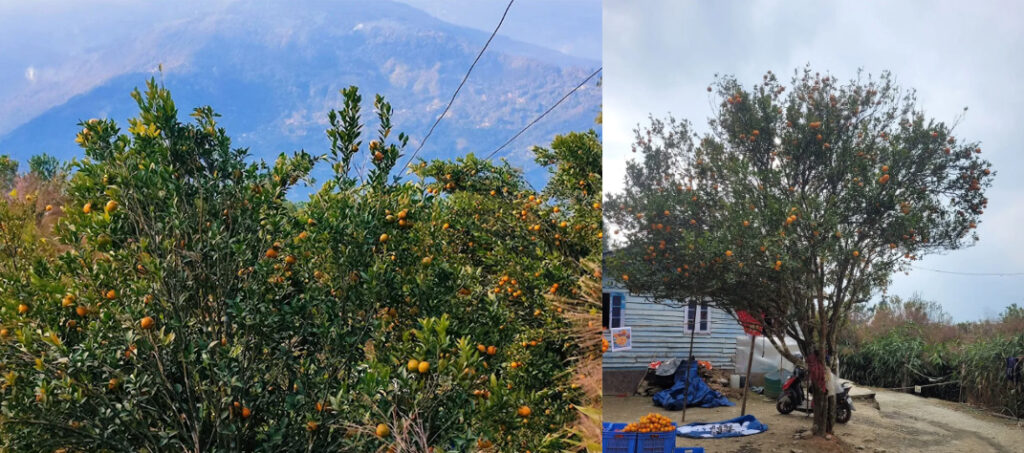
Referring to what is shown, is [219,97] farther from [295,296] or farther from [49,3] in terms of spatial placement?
[295,296]

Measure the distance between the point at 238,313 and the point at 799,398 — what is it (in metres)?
1.62

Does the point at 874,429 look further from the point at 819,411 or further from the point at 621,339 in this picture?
the point at 621,339

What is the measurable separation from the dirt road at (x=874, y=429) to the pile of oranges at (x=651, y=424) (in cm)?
2

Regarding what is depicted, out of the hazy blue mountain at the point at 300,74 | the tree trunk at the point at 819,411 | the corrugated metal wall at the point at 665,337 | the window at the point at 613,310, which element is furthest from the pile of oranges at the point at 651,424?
the hazy blue mountain at the point at 300,74

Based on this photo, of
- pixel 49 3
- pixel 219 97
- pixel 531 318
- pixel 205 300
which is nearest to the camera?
pixel 205 300

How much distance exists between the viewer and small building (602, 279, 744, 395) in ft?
5.87

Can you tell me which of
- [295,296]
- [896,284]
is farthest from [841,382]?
[295,296]

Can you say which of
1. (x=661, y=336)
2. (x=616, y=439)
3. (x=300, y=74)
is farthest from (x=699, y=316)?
(x=300, y=74)

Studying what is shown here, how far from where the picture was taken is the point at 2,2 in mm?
127500

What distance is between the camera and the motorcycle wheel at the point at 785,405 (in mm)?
1810

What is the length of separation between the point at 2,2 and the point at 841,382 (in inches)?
6150

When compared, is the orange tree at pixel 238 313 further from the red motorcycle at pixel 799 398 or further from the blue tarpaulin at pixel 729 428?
the red motorcycle at pixel 799 398

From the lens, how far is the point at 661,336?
181 centimetres

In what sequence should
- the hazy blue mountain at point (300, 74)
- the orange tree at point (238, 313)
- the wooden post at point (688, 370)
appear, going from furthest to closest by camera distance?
the hazy blue mountain at point (300, 74)
the orange tree at point (238, 313)
the wooden post at point (688, 370)
